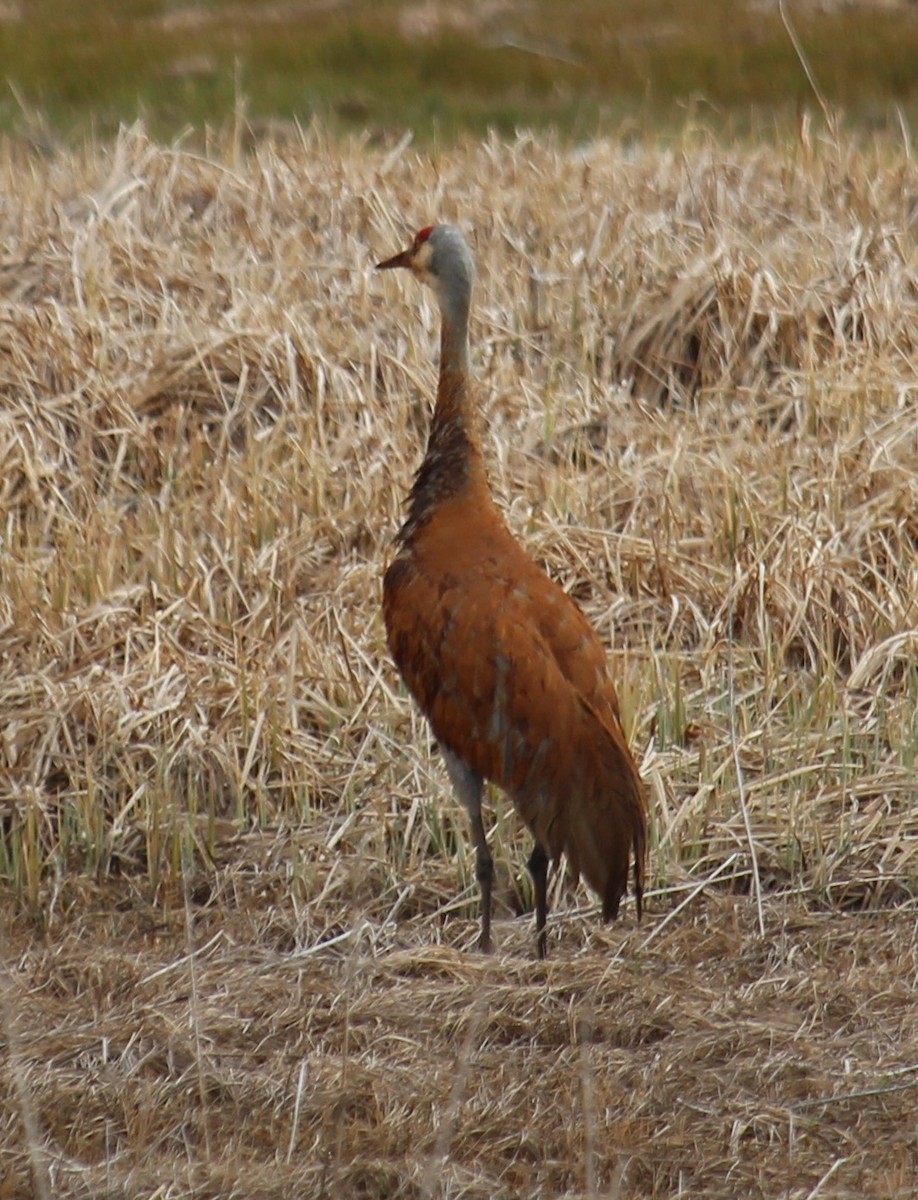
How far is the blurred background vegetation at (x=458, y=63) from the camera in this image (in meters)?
12.6

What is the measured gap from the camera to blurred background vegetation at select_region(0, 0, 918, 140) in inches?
497

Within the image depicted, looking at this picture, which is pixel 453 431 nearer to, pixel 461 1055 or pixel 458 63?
pixel 461 1055

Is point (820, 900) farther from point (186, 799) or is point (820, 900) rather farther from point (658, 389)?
point (658, 389)

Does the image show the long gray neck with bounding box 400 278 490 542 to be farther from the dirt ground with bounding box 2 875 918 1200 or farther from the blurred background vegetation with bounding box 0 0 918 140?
the blurred background vegetation with bounding box 0 0 918 140

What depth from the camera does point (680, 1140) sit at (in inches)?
134

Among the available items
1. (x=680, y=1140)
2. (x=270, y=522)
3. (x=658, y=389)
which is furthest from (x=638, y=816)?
(x=658, y=389)

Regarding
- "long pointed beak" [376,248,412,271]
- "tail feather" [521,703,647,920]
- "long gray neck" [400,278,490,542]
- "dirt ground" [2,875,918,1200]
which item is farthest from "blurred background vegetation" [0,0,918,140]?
"tail feather" [521,703,647,920]

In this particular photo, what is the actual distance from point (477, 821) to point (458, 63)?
36.7 feet

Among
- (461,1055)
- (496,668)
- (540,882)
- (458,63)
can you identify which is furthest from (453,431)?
(458,63)

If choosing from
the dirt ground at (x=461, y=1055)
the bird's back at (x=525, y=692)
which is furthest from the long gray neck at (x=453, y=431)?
the dirt ground at (x=461, y=1055)

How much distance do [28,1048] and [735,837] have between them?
5.44 feet

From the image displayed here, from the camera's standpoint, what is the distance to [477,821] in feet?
13.3

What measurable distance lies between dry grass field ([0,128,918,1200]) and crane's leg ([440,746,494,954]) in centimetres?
9

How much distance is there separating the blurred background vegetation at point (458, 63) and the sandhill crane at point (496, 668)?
24.5 feet
